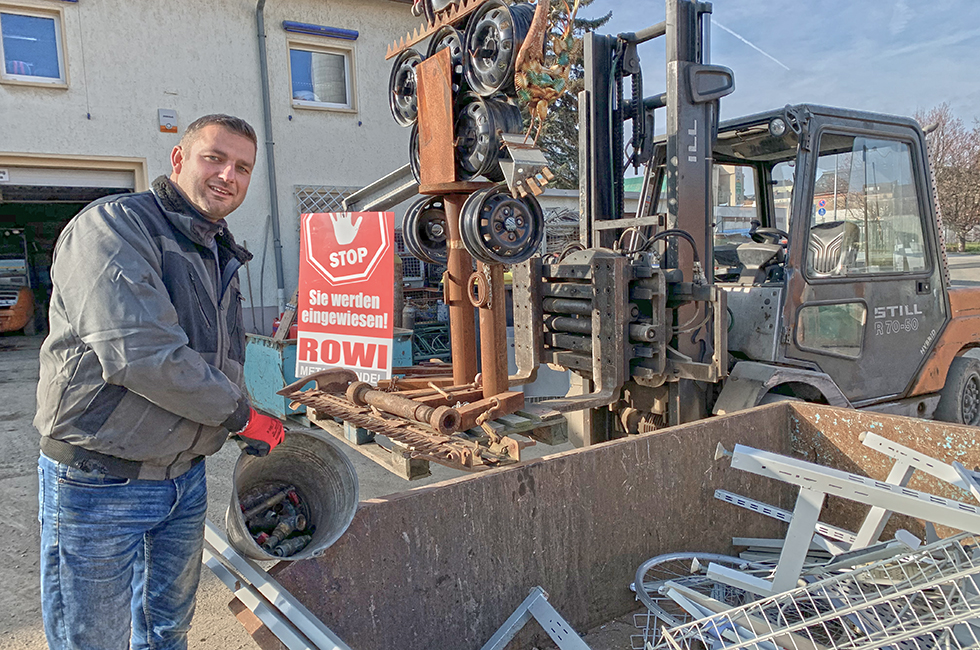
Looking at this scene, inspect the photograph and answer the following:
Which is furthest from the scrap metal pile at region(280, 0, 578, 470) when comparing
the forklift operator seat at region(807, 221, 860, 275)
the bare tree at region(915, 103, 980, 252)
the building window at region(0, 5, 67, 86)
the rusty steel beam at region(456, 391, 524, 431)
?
the bare tree at region(915, 103, 980, 252)

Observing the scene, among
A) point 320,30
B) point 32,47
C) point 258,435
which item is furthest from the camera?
point 320,30

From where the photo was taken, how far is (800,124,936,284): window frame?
13.5ft

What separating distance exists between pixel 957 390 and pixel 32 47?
1142cm

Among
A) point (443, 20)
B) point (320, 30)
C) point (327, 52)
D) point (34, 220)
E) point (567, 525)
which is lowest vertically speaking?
point (567, 525)

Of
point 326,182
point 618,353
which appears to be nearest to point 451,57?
point 618,353

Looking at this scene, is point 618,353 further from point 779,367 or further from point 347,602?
point 347,602

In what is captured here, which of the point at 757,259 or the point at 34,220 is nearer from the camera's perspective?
the point at 757,259

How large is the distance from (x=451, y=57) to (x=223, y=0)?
28.0 feet

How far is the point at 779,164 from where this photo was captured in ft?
16.6

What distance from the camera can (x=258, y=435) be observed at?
2268 millimetres

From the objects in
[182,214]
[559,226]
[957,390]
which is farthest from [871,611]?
[559,226]

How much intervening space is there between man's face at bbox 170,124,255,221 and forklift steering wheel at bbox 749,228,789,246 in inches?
126

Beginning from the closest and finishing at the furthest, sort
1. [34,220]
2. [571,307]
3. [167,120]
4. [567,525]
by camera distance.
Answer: [567,525]
[571,307]
[167,120]
[34,220]

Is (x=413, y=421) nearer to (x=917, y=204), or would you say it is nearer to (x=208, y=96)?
(x=917, y=204)
